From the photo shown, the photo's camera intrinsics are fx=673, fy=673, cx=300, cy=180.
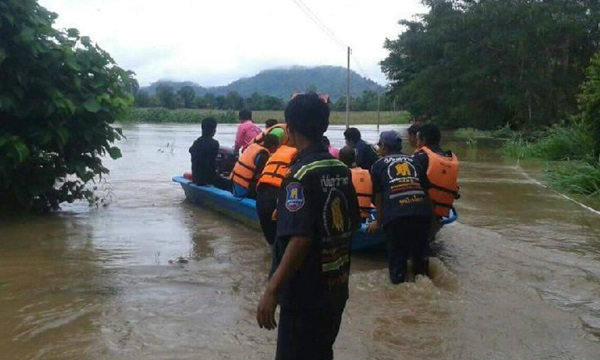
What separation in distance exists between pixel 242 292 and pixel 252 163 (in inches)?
87.5

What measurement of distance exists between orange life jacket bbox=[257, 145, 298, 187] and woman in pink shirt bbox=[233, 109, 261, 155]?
492 centimetres

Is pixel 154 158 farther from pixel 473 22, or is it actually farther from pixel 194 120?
pixel 194 120

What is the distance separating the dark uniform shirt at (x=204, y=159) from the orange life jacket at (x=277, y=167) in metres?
4.00

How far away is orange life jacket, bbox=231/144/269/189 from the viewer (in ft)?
26.8

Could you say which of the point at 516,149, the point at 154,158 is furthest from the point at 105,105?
the point at 516,149

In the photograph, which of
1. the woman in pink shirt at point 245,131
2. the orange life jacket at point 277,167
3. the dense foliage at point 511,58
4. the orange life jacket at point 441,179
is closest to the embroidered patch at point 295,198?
the orange life jacket at point 277,167

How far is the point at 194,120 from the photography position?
7931 cm

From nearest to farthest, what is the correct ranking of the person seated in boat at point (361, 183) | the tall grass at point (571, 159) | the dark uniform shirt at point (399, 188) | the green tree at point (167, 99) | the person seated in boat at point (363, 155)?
the dark uniform shirt at point (399, 188)
the person seated in boat at point (361, 183)
the person seated in boat at point (363, 155)
the tall grass at point (571, 159)
the green tree at point (167, 99)

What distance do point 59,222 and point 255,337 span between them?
5.90m

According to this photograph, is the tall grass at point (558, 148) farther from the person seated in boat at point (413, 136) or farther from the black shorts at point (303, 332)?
the black shorts at point (303, 332)

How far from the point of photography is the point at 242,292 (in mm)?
6441

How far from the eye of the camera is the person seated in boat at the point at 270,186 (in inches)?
172

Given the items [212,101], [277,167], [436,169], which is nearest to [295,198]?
[277,167]

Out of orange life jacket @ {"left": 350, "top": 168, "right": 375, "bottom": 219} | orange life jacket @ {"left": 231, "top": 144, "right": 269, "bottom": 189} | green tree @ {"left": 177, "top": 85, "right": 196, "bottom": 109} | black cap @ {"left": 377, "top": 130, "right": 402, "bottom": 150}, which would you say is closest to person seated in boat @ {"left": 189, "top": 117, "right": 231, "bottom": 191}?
orange life jacket @ {"left": 231, "top": 144, "right": 269, "bottom": 189}
